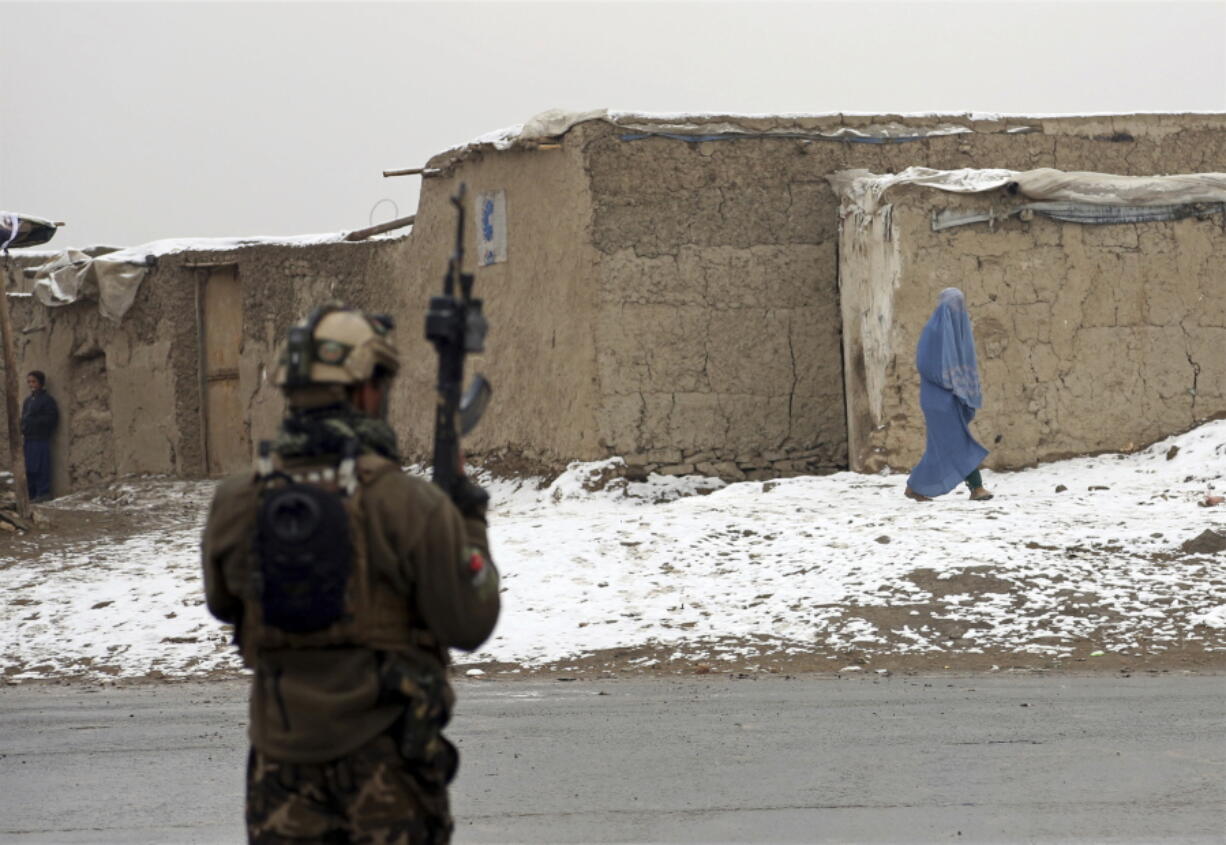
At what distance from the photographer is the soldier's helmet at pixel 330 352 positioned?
3.09m

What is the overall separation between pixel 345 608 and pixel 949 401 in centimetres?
941

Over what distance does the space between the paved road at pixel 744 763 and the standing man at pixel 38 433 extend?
1226 centimetres

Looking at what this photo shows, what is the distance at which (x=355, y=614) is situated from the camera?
119 inches

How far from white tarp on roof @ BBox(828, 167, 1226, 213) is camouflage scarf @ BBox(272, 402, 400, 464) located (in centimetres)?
1049

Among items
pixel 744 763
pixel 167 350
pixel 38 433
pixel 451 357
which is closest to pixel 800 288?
pixel 167 350

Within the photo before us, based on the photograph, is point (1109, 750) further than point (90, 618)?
No

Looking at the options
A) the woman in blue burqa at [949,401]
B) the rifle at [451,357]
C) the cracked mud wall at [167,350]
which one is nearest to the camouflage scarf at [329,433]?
the rifle at [451,357]

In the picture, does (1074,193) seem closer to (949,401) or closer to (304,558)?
(949,401)

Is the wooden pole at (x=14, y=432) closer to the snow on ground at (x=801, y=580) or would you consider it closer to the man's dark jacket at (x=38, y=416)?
the snow on ground at (x=801, y=580)

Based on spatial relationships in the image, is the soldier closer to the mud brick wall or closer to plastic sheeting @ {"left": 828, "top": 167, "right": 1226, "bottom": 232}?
plastic sheeting @ {"left": 828, "top": 167, "right": 1226, "bottom": 232}

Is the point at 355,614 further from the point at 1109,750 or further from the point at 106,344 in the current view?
the point at 106,344

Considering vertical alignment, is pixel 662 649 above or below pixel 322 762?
below

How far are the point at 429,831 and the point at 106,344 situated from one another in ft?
61.4

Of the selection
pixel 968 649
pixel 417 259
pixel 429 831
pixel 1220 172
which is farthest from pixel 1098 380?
pixel 429 831
